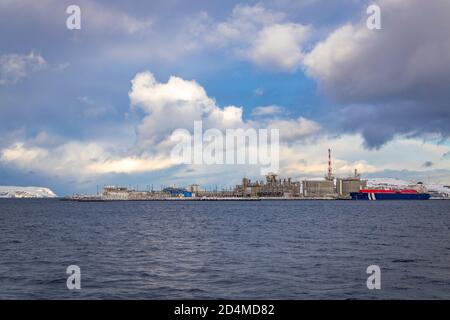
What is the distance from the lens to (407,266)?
3462 cm

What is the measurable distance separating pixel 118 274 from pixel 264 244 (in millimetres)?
21435

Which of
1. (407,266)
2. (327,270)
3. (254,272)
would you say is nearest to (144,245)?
(254,272)

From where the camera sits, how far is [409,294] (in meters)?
25.6

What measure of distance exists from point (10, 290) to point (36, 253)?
1742 cm
